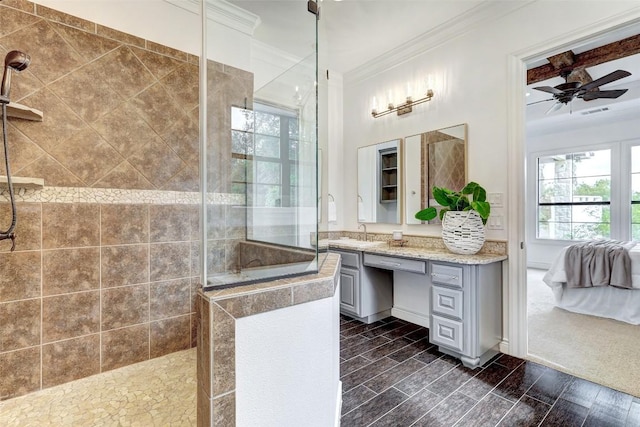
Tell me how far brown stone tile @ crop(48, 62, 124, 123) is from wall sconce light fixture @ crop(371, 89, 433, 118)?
2506 millimetres

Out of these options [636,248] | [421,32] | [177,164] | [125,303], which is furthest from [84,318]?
[636,248]

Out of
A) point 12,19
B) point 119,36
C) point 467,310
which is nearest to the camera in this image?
point 12,19

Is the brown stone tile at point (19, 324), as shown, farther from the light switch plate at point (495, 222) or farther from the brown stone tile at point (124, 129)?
the light switch plate at point (495, 222)

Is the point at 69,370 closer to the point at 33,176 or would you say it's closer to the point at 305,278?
the point at 33,176

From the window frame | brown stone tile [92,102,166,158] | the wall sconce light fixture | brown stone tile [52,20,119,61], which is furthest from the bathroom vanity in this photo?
the window frame

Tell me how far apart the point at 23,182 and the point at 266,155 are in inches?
55.6

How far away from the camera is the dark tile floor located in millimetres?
1635

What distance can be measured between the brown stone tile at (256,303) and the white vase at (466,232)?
71.9 inches

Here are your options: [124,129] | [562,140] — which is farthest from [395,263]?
[562,140]

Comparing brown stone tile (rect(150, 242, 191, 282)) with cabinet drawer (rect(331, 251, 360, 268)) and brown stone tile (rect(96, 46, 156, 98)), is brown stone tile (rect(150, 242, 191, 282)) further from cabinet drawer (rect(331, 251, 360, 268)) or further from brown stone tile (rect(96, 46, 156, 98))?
cabinet drawer (rect(331, 251, 360, 268))

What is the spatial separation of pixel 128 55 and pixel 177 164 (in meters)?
0.80

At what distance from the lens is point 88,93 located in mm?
1924

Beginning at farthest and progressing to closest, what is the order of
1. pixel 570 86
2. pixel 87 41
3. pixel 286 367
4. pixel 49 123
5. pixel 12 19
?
pixel 570 86
pixel 87 41
pixel 49 123
pixel 12 19
pixel 286 367

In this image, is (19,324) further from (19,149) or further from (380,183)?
(380,183)
